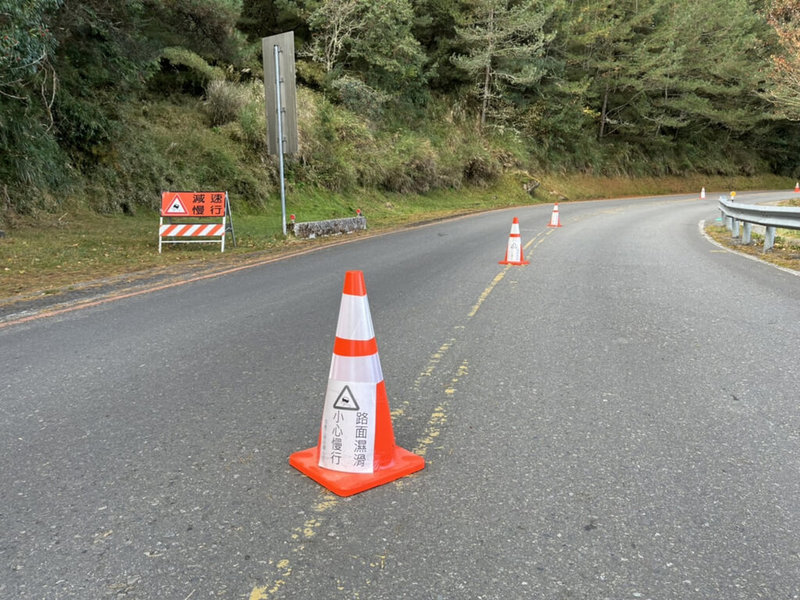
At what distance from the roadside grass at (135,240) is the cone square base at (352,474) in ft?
21.1

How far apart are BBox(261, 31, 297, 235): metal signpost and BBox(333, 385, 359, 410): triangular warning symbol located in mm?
12905

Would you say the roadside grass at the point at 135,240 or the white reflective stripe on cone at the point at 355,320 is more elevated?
the white reflective stripe on cone at the point at 355,320

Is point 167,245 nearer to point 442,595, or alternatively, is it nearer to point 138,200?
point 138,200

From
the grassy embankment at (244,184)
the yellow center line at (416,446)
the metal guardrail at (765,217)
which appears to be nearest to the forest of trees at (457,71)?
the grassy embankment at (244,184)

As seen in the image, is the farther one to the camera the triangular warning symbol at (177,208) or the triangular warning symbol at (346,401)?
the triangular warning symbol at (177,208)

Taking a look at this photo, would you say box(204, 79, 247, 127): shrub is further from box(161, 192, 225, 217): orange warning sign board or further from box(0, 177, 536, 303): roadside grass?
box(161, 192, 225, 217): orange warning sign board

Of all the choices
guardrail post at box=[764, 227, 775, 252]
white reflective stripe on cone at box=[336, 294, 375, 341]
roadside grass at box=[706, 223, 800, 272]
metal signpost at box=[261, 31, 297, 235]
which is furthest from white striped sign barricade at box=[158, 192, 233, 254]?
guardrail post at box=[764, 227, 775, 252]

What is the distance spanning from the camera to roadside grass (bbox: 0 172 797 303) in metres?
9.84

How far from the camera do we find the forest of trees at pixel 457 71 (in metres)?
15.0

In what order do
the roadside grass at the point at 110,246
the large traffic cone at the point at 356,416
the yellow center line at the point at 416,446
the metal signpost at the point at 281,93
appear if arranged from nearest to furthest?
the yellow center line at the point at 416,446, the large traffic cone at the point at 356,416, the roadside grass at the point at 110,246, the metal signpost at the point at 281,93

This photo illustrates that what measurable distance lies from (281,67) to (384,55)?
14.9 meters

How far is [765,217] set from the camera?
491 inches

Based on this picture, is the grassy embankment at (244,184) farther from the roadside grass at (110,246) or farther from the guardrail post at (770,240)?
the guardrail post at (770,240)

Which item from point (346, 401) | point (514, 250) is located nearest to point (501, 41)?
point (514, 250)
